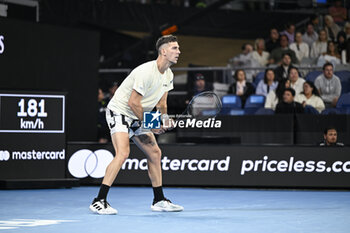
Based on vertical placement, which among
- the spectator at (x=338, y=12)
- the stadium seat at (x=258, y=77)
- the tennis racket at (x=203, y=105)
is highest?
the spectator at (x=338, y=12)

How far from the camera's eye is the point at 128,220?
20.8 ft

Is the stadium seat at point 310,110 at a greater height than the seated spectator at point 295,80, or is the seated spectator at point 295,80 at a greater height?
the seated spectator at point 295,80

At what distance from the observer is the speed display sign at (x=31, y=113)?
9711mm

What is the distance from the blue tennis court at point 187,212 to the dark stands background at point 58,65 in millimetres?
1918

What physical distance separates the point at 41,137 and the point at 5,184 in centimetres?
94

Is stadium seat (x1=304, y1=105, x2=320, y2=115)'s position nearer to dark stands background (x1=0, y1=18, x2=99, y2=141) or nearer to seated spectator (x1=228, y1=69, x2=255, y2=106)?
seated spectator (x1=228, y1=69, x2=255, y2=106)

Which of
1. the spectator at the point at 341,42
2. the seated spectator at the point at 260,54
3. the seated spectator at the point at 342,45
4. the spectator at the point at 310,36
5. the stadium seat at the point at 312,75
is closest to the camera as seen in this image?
the stadium seat at the point at 312,75

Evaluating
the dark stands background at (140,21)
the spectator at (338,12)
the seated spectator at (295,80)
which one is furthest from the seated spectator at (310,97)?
the dark stands background at (140,21)

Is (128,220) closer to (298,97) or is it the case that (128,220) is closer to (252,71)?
(298,97)

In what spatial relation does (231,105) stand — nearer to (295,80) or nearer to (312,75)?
(295,80)

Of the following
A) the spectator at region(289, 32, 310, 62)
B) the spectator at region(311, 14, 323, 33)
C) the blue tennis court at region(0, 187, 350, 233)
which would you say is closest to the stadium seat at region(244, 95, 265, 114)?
the blue tennis court at region(0, 187, 350, 233)

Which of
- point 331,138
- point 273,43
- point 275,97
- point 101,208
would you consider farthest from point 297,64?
point 101,208

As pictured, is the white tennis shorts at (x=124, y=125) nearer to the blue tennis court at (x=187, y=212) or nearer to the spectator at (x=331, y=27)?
the blue tennis court at (x=187, y=212)

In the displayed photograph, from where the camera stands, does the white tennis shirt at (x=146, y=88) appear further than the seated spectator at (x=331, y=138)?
No
